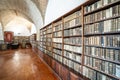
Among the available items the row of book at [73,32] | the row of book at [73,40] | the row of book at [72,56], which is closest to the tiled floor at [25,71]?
the row of book at [72,56]

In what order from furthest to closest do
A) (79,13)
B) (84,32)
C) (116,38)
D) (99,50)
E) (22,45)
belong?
(22,45) → (79,13) → (84,32) → (99,50) → (116,38)

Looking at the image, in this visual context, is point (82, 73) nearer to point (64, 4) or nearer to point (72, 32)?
point (72, 32)

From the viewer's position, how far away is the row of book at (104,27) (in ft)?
4.34

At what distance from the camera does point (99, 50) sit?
1583 mm

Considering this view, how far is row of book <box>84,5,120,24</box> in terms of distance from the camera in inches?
52.4

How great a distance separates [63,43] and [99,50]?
4.49 ft

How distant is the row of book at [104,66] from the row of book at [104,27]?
17.1 inches

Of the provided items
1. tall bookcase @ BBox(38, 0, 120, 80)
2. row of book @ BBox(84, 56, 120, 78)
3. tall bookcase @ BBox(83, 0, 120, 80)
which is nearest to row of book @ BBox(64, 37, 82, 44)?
tall bookcase @ BBox(38, 0, 120, 80)

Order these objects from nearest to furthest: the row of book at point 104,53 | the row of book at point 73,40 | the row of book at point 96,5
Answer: the row of book at point 104,53 → the row of book at point 96,5 → the row of book at point 73,40

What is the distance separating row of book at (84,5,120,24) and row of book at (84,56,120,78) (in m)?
0.62

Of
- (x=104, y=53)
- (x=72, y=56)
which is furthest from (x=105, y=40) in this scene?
(x=72, y=56)

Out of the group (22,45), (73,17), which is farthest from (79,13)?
(22,45)

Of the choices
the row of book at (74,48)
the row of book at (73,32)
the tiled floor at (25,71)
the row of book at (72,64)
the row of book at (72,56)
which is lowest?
the tiled floor at (25,71)

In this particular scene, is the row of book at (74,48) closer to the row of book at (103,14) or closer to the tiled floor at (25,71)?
the row of book at (103,14)
